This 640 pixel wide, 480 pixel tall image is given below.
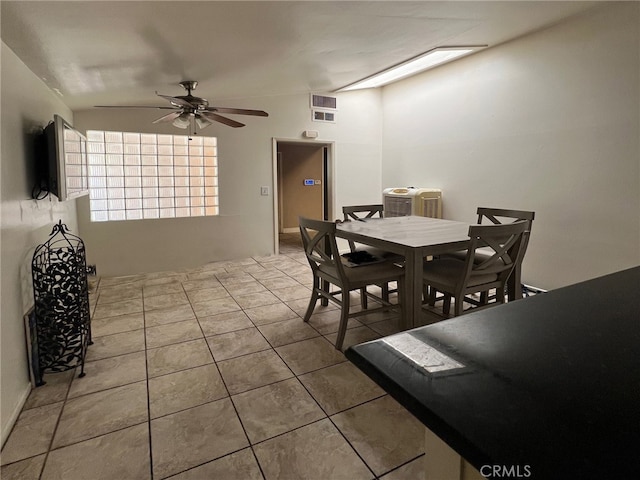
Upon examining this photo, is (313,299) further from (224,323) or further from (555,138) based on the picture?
(555,138)

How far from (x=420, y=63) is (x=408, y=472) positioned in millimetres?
4295

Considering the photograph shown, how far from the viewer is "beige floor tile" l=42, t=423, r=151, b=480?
1468mm

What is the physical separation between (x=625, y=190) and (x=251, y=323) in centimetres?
337

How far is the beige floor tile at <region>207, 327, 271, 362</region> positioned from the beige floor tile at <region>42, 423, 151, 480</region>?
2.51ft

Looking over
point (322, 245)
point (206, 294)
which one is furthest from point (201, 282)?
point (322, 245)

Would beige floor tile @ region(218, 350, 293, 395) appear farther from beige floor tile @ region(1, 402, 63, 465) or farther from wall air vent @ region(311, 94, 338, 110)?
wall air vent @ region(311, 94, 338, 110)

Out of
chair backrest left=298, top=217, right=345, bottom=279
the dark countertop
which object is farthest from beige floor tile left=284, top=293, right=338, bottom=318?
the dark countertop

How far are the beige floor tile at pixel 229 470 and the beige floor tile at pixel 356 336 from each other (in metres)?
1.12

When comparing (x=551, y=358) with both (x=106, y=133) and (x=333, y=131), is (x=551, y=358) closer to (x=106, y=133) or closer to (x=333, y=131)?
(x=106, y=133)

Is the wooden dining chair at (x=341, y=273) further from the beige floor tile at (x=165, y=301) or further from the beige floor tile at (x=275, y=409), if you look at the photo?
the beige floor tile at (x=165, y=301)

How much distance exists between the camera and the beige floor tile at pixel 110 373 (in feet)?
6.84

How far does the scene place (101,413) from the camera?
1.85 meters

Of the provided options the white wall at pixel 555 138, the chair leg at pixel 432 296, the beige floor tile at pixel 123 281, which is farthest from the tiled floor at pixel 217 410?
the white wall at pixel 555 138

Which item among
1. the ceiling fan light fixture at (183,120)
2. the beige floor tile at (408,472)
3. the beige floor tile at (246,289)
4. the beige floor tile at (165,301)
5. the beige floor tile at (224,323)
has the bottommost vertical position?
the beige floor tile at (408,472)
